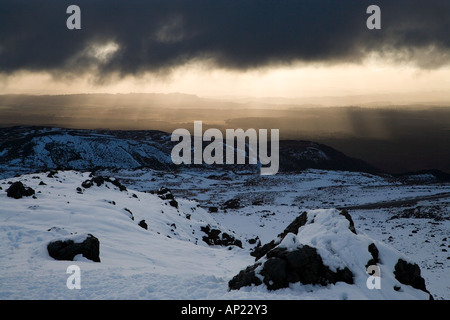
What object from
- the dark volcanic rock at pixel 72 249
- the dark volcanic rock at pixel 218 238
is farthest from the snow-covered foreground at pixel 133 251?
the dark volcanic rock at pixel 218 238

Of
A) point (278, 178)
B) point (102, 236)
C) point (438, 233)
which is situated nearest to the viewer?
point (102, 236)

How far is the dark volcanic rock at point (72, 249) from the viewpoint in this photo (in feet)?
40.5

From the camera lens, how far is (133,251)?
15.5m

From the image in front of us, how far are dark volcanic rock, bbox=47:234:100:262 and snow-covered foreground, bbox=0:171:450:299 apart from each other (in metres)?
0.31

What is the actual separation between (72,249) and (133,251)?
3606 millimetres

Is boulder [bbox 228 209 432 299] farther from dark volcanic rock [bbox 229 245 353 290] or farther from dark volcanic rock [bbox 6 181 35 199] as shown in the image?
dark volcanic rock [bbox 6 181 35 199]

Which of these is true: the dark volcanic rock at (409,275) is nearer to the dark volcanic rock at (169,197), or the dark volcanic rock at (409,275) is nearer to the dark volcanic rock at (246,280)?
the dark volcanic rock at (246,280)

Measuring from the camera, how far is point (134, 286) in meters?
9.52

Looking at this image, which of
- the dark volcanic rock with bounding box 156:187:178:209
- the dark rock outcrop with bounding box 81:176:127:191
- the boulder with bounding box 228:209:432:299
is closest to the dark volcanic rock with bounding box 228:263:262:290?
the boulder with bounding box 228:209:432:299

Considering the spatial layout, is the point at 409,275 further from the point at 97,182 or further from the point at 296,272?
the point at 97,182

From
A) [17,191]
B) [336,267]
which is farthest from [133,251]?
[17,191]

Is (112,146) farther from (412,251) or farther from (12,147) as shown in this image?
(412,251)
